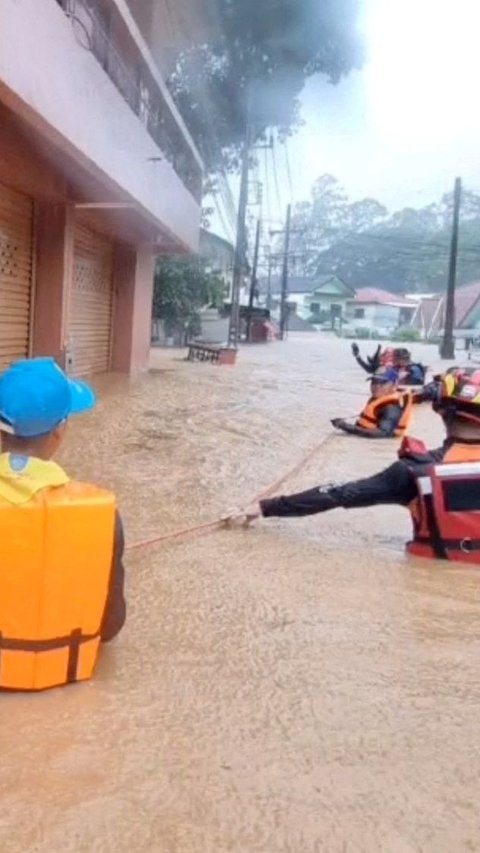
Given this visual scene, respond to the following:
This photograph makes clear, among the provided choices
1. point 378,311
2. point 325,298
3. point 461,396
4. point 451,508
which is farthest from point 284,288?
point 451,508

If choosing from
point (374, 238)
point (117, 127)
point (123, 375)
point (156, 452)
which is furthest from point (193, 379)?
point (374, 238)

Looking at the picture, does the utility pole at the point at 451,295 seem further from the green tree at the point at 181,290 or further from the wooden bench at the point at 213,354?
the wooden bench at the point at 213,354

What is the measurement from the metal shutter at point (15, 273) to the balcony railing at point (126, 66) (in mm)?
1741

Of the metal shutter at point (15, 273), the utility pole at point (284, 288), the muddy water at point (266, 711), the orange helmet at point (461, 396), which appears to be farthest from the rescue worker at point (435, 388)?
the utility pole at point (284, 288)

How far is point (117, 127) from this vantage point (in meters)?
9.51

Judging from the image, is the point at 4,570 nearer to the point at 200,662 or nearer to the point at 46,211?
the point at 200,662

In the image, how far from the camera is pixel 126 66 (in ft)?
36.5

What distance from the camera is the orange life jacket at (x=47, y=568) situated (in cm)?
236

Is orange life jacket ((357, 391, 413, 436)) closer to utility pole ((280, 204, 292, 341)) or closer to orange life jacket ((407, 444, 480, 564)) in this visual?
orange life jacket ((407, 444, 480, 564))

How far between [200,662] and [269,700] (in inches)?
13.8

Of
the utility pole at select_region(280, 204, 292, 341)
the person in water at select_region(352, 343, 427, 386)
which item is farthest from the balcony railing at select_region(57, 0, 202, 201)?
the utility pole at select_region(280, 204, 292, 341)

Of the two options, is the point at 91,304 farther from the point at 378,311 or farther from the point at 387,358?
the point at 378,311

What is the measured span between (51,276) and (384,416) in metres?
4.36

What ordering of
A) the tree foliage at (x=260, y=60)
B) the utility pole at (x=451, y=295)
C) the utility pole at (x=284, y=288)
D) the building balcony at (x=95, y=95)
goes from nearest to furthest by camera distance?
the building balcony at (x=95, y=95) < the tree foliage at (x=260, y=60) < the utility pole at (x=451, y=295) < the utility pole at (x=284, y=288)
